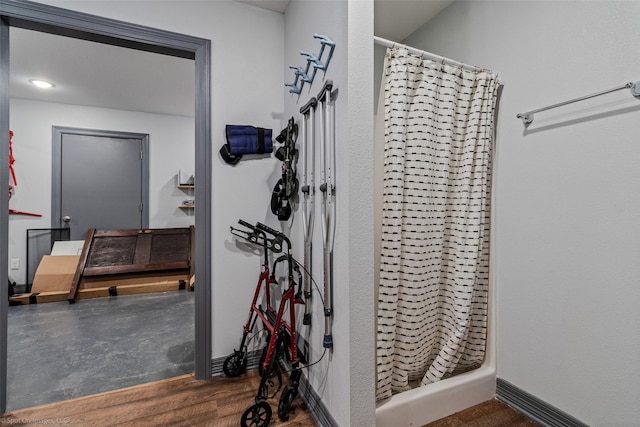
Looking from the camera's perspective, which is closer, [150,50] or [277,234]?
[277,234]

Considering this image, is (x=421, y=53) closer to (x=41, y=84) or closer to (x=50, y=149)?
(x=41, y=84)

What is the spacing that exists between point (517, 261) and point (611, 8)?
4.14ft

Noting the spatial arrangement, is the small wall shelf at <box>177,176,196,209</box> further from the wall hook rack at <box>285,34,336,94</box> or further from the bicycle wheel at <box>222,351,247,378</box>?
the wall hook rack at <box>285,34,336,94</box>

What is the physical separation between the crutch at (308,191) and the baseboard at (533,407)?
1.24 meters

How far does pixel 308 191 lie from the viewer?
1653 mm

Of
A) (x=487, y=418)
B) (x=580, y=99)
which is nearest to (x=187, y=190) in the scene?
(x=487, y=418)

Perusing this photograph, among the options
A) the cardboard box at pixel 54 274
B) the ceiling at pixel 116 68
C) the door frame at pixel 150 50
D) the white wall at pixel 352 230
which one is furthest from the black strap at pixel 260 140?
the cardboard box at pixel 54 274

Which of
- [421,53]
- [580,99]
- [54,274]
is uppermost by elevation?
[421,53]

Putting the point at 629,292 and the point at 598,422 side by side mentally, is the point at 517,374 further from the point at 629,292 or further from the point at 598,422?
the point at 629,292

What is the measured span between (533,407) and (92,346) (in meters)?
3.16

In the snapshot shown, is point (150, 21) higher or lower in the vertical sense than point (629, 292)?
higher

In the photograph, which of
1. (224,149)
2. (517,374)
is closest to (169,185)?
(224,149)

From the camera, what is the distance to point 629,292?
1.21 meters

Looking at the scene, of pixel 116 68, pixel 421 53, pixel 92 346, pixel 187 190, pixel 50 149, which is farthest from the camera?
pixel 187 190
